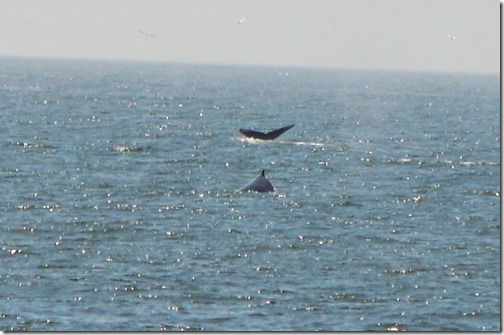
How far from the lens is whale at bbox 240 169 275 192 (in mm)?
64550

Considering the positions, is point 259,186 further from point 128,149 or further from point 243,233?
point 128,149

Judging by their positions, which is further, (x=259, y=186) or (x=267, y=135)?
(x=267, y=135)

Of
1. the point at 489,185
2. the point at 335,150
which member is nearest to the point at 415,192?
the point at 489,185

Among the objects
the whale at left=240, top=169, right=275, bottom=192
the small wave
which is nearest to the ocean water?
the small wave

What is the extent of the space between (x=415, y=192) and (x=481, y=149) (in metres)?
29.8

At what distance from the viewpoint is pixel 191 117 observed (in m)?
128

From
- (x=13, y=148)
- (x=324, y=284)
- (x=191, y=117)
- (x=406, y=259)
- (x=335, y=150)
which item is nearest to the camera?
(x=324, y=284)

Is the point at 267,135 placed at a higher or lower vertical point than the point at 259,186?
lower

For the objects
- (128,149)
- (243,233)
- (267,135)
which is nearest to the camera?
(243,233)

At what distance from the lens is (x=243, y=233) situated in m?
52.0

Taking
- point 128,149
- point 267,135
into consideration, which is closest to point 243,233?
point 128,149

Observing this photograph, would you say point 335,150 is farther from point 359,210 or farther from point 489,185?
point 359,210

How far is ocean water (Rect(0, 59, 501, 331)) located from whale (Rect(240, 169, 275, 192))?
0.89 metres

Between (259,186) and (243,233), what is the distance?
1321 centimetres
